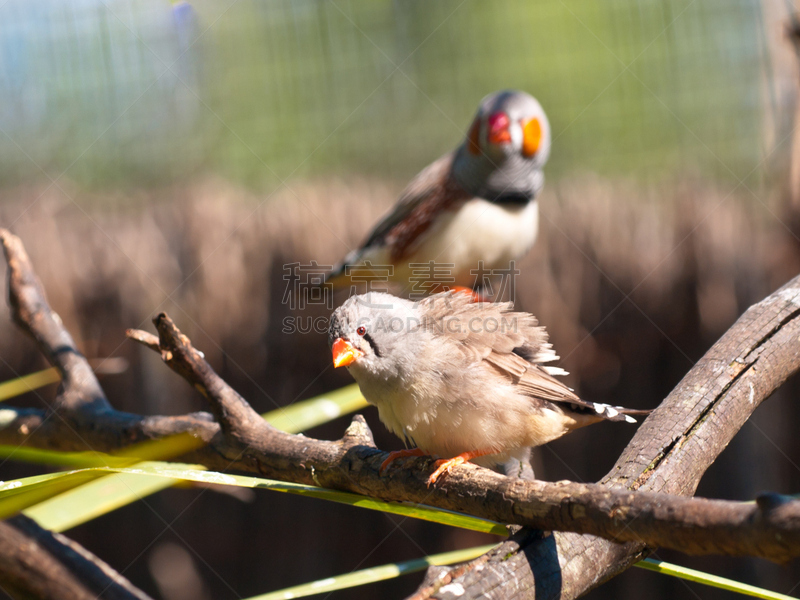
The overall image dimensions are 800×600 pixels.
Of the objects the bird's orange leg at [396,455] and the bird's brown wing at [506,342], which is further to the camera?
the bird's brown wing at [506,342]

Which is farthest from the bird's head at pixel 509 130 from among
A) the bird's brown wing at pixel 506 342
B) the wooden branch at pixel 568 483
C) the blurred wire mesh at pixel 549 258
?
the wooden branch at pixel 568 483

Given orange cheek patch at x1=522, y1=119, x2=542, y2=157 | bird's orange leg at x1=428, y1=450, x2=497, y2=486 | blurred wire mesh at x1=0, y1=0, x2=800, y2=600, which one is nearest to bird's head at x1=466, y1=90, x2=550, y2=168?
orange cheek patch at x1=522, y1=119, x2=542, y2=157

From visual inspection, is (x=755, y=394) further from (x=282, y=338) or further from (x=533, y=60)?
(x=533, y=60)

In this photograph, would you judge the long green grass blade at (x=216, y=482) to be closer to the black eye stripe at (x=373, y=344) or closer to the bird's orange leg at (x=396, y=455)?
the bird's orange leg at (x=396, y=455)

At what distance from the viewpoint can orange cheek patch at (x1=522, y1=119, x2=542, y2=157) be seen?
2.72 m

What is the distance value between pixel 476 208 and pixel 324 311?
1354mm

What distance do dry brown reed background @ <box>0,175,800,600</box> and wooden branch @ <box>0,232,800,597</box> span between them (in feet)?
4.06

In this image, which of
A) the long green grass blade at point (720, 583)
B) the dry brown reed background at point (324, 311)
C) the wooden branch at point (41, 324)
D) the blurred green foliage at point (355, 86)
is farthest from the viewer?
the blurred green foliage at point (355, 86)

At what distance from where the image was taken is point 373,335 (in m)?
1.71

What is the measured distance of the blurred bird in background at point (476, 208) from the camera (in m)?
2.68

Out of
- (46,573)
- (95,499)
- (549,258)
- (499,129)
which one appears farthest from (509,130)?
(46,573)

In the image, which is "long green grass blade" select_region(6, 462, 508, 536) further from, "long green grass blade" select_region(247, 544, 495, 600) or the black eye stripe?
the black eye stripe

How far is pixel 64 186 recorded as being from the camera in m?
4.36

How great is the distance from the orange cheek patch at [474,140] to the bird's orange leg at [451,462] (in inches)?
60.7
